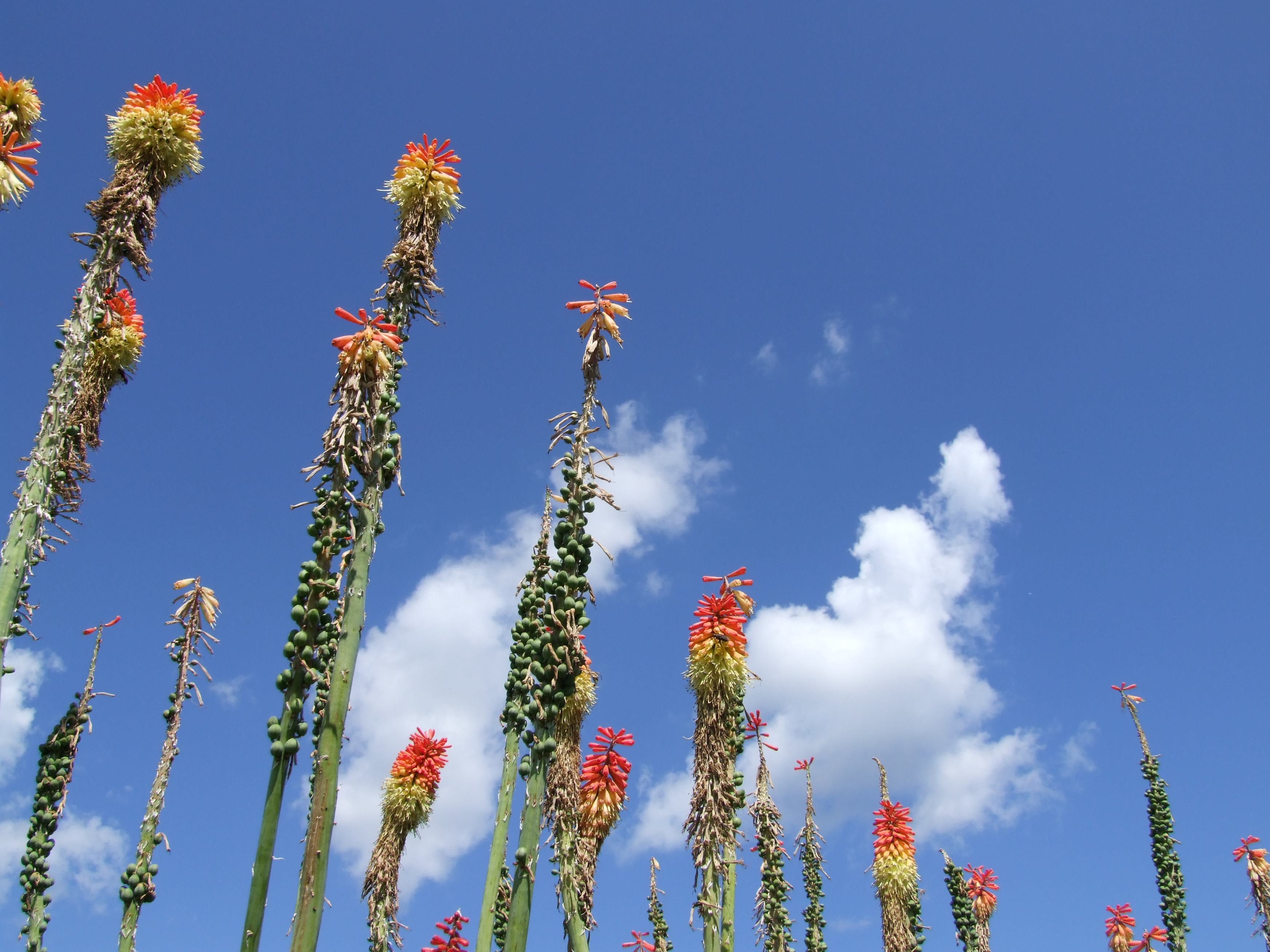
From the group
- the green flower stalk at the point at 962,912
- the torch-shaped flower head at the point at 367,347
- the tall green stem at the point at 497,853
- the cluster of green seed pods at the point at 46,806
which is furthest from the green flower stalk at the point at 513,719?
the green flower stalk at the point at 962,912

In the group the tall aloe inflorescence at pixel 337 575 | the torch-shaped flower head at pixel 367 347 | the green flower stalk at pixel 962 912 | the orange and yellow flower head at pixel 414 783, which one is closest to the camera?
the tall aloe inflorescence at pixel 337 575

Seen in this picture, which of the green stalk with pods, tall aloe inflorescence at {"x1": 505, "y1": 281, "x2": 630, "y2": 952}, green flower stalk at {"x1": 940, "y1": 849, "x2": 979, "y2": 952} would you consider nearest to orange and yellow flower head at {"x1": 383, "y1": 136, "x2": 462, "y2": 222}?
the green stalk with pods

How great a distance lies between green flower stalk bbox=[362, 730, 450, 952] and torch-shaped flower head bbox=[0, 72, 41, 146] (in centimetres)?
1217

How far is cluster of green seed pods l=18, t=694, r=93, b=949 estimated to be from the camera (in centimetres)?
1277

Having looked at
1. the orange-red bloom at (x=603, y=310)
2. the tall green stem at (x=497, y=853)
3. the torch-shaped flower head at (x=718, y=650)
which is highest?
the orange-red bloom at (x=603, y=310)

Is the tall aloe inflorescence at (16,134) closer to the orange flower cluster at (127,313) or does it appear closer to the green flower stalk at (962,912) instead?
the orange flower cluster at (127,313)

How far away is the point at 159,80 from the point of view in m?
13.0

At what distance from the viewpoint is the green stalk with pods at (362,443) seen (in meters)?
7.38

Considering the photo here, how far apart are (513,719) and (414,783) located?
5.11 metres

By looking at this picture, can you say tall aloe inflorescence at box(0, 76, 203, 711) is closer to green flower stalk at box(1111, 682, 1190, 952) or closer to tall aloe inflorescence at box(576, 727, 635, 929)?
tall aloe inflorescence at box(576, 727, 635, 929)

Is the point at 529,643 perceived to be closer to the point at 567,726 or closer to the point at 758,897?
the point at 567,726

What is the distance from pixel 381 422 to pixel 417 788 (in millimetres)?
9023

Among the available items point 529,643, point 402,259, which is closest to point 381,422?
point 402,259

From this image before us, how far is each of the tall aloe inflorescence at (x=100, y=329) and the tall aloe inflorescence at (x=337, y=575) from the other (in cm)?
427
